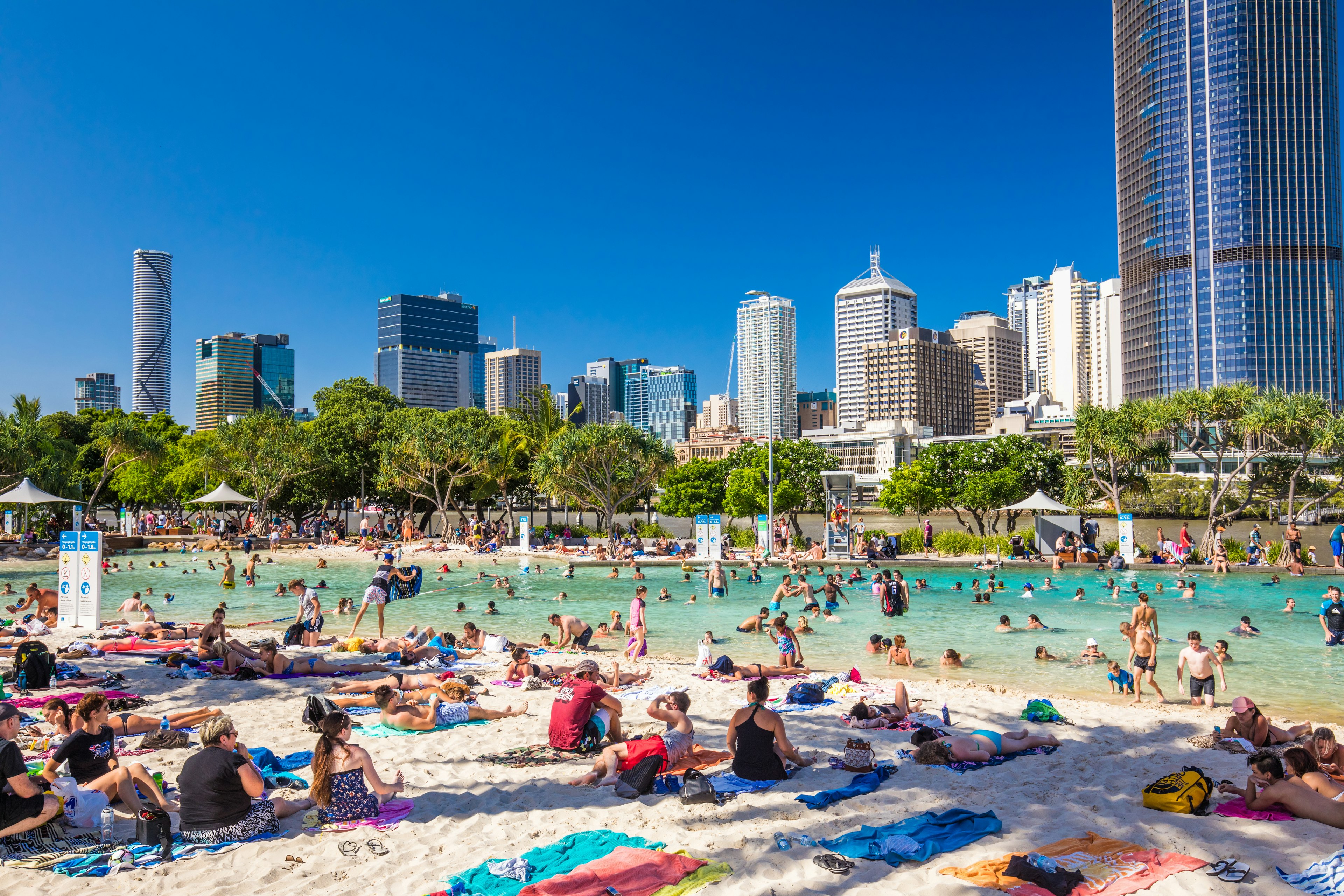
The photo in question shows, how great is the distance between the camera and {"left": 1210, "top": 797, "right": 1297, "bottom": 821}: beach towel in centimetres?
636

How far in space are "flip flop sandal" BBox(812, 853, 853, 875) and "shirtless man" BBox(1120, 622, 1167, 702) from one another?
794 centimetres

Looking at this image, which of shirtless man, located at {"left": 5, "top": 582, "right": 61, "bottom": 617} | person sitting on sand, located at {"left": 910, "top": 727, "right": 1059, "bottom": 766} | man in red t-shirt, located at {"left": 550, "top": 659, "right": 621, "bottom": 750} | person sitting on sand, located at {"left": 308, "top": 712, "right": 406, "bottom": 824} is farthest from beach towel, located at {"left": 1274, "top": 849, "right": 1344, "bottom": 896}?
shirtless man, located at {"left": 5, "top": 582, "right": 61, "bottom": 617}

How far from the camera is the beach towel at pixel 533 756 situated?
26.7 ft

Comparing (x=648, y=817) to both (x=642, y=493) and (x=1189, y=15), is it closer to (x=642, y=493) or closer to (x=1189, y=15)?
(x=642, y=493)

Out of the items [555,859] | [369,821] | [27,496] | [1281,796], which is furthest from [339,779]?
[27,496]

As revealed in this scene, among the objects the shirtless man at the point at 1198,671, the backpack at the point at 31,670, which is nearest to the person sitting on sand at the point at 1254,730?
the shirtless man at the point at 1198,671

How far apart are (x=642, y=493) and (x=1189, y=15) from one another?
4902 inches

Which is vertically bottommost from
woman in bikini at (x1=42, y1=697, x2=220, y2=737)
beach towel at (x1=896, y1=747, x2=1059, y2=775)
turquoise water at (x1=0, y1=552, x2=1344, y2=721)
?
turquoise water at (x1=0, y1=552, x2=1344, y2=721)

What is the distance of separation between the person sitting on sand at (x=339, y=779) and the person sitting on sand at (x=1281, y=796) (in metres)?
7.04

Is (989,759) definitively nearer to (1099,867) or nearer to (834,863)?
(1099,867)

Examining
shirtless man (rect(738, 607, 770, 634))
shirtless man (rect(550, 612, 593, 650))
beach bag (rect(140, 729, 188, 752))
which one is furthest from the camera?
shirtless man (rect(738, 607, 770, 634))

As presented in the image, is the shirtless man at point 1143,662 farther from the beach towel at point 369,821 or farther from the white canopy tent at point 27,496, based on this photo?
the white canopy tent at point 27,496

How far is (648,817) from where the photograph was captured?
21.7ft

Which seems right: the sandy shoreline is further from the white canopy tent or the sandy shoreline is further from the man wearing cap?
the white canopy tent
